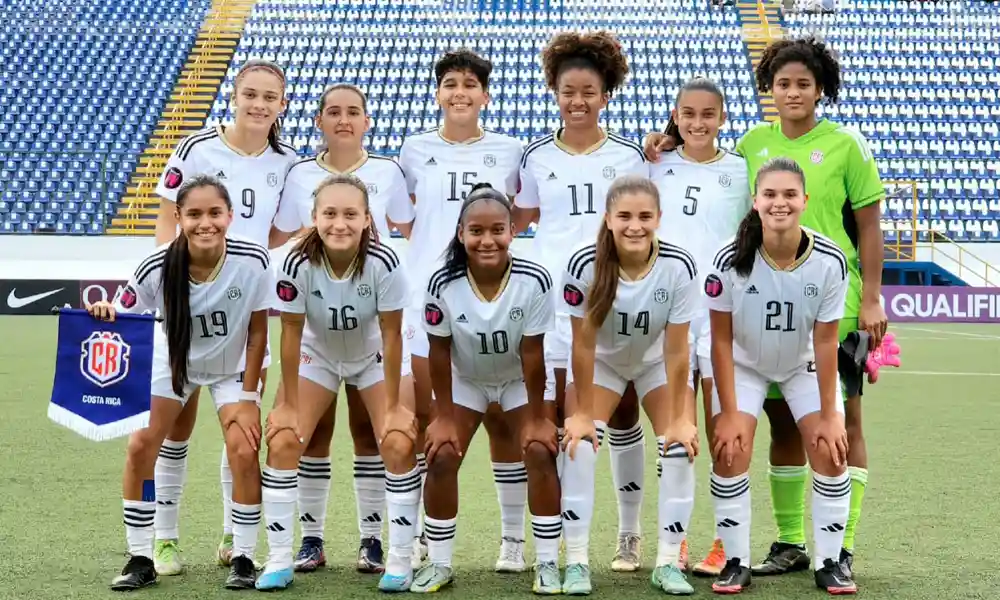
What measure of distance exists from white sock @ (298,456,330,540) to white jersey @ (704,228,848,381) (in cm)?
149

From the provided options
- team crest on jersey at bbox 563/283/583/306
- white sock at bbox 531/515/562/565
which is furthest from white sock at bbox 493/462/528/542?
team crest on jersey at bbox 563/283/583/306

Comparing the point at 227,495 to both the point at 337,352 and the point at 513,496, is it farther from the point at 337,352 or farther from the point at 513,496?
the point at 513,496

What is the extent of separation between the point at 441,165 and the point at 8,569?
2.04m

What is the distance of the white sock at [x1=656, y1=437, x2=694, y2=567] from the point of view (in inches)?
141

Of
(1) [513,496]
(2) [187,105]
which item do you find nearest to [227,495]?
(1) [513,496]

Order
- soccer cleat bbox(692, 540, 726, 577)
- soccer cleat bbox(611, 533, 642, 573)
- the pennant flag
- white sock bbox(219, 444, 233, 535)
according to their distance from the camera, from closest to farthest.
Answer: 1. the pennant flag
2. soccer cleat bbox(692, 540, 726, 577)
3. soccer cleat bbox(611, 533, 642, 573)
4. white sock bbox(219, 444, 233, 535)

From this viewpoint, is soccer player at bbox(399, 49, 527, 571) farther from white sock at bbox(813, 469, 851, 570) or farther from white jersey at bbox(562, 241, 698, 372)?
white sock at bbox(813, 469, 851, 570)

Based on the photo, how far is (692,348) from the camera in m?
4.07

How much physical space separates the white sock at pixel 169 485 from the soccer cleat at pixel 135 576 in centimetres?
28

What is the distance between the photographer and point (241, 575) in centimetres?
355

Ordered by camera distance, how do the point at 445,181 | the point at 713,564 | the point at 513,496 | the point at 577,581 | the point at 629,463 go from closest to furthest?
1. the point at 577,581
2. the point at 713,564
3. the point at 513,496
4. the point at 629,463
5. the point at 445,181

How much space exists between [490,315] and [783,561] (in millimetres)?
1311

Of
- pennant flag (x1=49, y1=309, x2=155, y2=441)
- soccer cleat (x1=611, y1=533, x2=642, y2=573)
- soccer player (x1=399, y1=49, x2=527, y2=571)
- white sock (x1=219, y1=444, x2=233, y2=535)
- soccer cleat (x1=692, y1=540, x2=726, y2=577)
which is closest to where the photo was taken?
pennant flag (x1=49, y1=309, x2=155, y2=441)

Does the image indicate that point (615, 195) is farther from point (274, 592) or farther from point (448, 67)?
point (274, 592)
